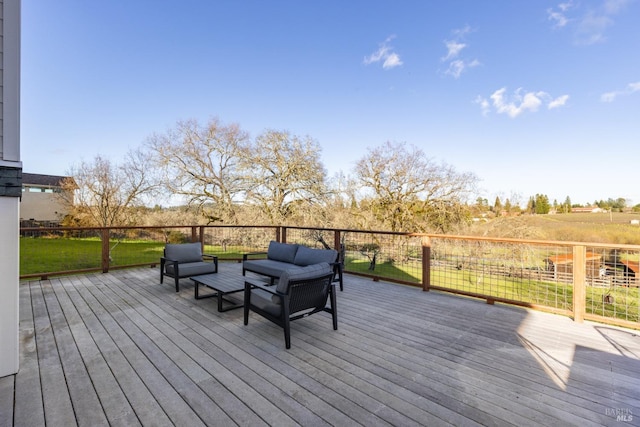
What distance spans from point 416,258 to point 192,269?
4.71 m

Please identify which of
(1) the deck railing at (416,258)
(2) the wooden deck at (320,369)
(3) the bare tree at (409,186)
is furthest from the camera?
(3) the bare tree at (409,186)

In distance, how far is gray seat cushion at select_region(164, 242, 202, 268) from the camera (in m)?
4.90

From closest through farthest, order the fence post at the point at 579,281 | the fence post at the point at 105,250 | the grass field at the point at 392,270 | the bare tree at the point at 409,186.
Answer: the fence post at the point at 579,281
the fence post at the point at 105,250
the grass field at the point at 392,270
the bare tree at the point at 409,186

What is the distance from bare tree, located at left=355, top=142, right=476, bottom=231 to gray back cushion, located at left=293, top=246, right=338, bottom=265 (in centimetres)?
767

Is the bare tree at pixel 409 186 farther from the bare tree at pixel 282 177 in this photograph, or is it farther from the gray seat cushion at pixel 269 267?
the gray seat cushion at pixel 269 267

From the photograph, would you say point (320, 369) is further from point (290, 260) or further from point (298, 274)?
point (290, 260)

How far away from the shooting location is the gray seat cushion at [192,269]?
4561mm

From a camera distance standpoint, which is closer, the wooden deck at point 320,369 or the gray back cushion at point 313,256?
the wooden deck at point 320,369

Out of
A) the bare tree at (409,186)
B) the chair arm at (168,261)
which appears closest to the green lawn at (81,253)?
the chair arm at (168,261)

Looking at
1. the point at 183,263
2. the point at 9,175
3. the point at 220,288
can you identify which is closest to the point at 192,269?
the point at 183,263

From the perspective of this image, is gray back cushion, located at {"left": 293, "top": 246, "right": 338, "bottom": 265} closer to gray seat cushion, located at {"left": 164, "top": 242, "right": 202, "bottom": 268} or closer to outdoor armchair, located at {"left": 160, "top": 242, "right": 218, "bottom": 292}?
outdoor armchair, located at {"left": 160, "top": 242, "right": 218, "bottom": 292}

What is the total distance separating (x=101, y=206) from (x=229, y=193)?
5.05m

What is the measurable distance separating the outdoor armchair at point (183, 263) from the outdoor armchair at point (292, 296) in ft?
6.37

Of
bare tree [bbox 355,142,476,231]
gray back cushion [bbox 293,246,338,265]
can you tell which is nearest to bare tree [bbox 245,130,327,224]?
bare tree [bbox 355,142,476,231]
